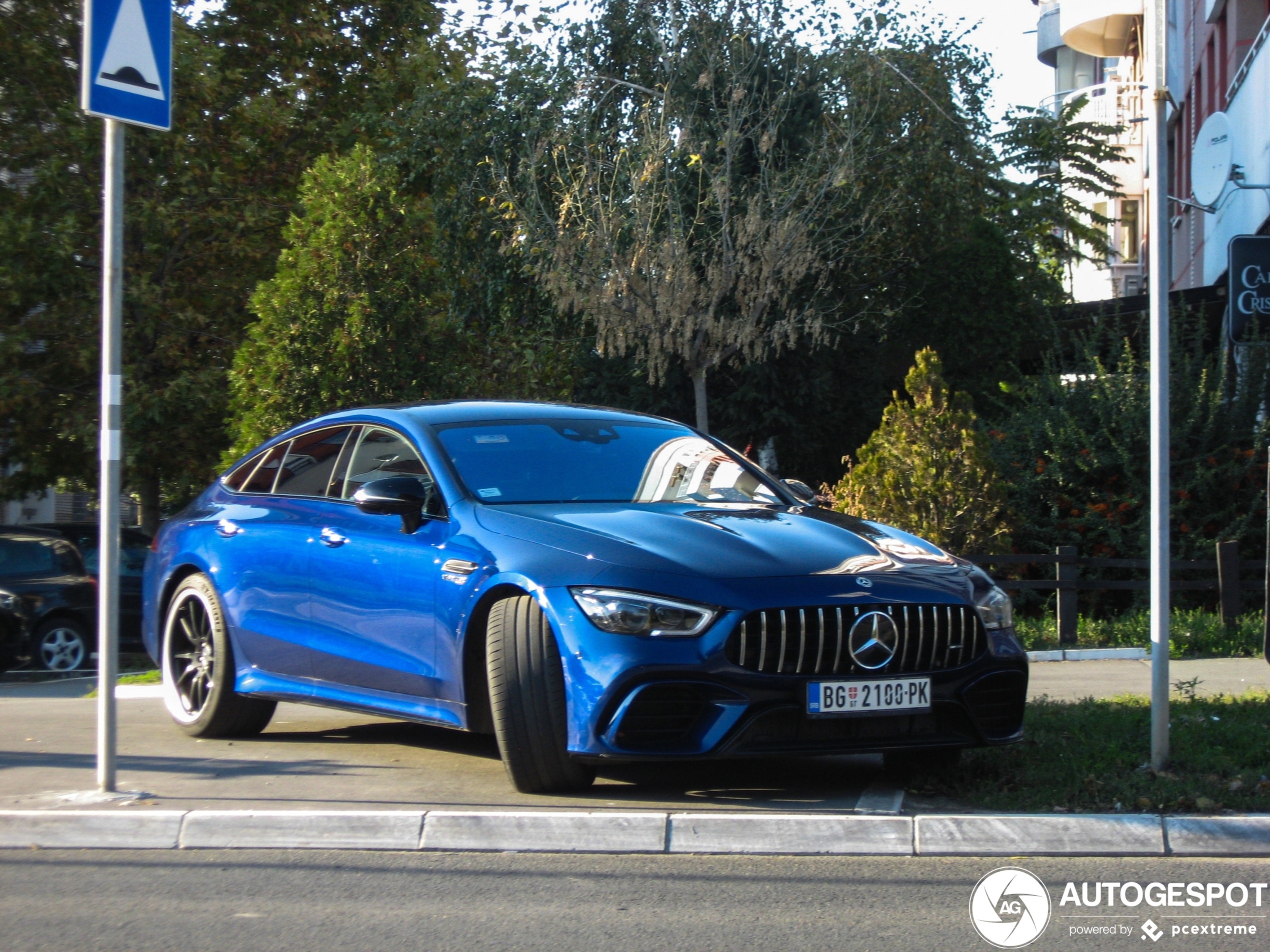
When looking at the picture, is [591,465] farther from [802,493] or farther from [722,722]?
[722,722]

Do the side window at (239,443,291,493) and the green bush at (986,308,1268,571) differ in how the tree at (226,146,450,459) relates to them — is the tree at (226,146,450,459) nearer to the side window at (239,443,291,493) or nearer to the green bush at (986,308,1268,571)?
the green bush at (986,308,1268,571)

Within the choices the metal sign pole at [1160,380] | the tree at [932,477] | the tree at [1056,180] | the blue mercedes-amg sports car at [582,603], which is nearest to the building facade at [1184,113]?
the metal sign pole at [1160,380]

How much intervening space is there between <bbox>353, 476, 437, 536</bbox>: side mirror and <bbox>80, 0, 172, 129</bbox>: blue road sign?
1.69 meters

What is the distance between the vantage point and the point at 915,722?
19.2 ft

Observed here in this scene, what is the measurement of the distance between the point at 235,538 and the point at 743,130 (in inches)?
607

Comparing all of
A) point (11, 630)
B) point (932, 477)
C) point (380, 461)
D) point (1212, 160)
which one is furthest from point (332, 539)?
point (1212, 160)

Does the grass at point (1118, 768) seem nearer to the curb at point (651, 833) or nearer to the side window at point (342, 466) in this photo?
the curb at point (651, 833)

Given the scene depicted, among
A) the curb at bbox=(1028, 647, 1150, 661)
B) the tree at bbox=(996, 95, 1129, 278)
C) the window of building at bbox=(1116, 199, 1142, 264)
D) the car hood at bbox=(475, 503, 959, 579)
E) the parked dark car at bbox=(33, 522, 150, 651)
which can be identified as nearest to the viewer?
the car hood at bbox=(475, 503, 959, 579)

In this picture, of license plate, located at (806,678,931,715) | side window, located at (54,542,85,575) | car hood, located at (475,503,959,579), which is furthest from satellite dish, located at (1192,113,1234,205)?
side window, located at (54,542,85,575)

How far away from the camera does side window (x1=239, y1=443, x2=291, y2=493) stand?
7.88 metres

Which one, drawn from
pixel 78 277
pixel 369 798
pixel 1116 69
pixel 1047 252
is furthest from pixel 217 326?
pixel 1116 69

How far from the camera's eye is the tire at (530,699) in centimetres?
567

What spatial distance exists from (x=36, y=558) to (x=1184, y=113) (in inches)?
978

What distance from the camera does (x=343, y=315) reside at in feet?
48.9
